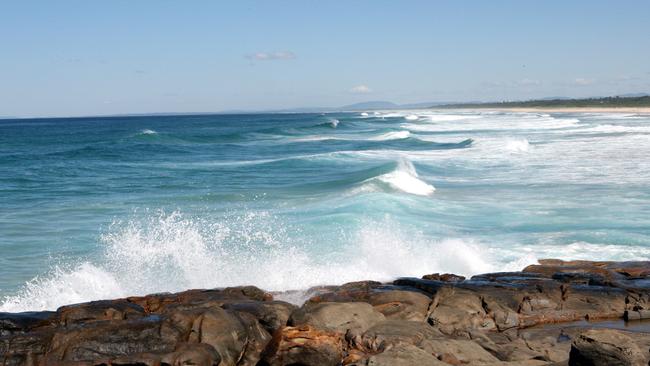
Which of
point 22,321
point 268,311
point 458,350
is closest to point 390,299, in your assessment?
point 268,311

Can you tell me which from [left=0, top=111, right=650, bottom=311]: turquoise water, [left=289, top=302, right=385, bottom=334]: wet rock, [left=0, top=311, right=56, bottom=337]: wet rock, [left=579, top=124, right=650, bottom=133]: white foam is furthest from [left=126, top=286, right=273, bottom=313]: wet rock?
[left=579, top=124, right=650, bottom=133]: white foam

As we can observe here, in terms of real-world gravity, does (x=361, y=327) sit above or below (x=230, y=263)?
above

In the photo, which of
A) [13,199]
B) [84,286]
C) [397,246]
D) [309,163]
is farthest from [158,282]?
[309,163]

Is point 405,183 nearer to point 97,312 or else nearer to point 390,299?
point 390,299

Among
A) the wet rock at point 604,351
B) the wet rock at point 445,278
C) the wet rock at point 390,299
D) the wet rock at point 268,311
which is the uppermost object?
the wet rock at point 604,351

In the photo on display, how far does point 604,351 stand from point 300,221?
1368 centimetres

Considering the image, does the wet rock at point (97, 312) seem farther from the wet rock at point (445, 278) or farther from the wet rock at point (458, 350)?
the wet rock at point (445, 278)

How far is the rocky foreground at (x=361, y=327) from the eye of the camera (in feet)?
26.3

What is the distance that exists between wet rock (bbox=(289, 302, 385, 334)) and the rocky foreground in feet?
0.05

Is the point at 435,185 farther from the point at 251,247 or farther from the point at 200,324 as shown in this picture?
the point at 200,324

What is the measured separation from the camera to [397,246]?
54.0ft

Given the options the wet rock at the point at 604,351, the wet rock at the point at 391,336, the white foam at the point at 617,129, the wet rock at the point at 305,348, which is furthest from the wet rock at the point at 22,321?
the white foam at the point at 617,129

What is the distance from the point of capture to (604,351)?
6992 mm

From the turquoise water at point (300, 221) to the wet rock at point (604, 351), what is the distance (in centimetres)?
698
